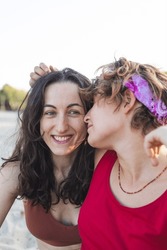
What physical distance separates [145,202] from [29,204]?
103 centimetres

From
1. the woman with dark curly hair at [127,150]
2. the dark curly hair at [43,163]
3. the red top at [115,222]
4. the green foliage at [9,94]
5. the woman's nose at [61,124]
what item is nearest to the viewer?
the red top at [115,222]

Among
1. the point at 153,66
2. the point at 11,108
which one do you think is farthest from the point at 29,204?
the point at 11,108

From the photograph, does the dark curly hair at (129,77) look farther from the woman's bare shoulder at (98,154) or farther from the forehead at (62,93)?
the woman's bare shoulder at (98,154)

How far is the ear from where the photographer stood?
233 centimetres

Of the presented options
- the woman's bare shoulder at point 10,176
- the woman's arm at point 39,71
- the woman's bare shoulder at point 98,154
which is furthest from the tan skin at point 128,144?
the woman's bare shoulder at point 10,176

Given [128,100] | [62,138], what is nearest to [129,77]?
[128,100]

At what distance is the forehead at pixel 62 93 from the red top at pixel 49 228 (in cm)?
81

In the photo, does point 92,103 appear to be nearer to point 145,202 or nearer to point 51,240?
point 145,202

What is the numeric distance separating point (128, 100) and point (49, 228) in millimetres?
1154

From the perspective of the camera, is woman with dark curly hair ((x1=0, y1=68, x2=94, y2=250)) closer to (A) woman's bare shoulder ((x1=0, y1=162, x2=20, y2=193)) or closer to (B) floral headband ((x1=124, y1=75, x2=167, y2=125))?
(A) woman's bare shoulder ((x1=0, y1=162, x2=20, y2=193))

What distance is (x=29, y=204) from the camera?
2.95 meters

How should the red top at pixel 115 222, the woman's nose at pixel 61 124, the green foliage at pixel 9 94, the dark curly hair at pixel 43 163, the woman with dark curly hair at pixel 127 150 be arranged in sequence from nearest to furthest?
the red top at pixel 115 222, the woman with dark curly hair at pixel 127 150, the woman's nose at pixel 61 124, the dark curly hair at pixel 43 163, the green foliage at pixel 9 94

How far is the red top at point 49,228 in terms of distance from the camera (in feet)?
9.33

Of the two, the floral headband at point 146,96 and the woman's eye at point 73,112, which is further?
the woman's eye at point 73,112
